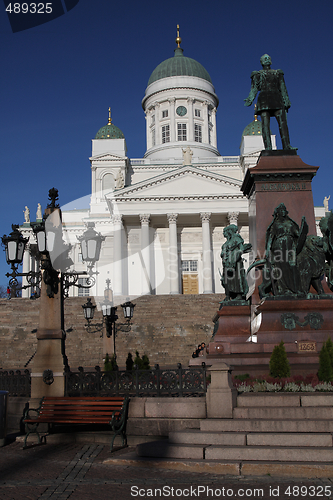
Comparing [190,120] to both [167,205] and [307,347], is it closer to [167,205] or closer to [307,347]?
[167,205]

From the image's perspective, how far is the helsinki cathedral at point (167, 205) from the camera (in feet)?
170

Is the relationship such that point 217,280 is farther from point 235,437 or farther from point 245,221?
point 235,437

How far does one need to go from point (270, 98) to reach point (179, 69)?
6459 centimetres

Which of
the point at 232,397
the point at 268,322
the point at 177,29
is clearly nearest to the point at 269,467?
the point at 232,397

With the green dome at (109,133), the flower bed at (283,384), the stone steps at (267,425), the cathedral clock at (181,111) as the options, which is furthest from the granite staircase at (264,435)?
the cathedral clock at (181,111)

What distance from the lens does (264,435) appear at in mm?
7324

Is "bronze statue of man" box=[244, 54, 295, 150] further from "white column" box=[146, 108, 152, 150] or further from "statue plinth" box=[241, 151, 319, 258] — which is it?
"white column" box=[146, 108, 152, 150]

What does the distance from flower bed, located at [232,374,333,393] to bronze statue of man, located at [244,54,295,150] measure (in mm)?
6481

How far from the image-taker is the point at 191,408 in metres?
8.65

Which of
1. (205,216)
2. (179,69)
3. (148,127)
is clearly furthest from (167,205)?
(179,69)

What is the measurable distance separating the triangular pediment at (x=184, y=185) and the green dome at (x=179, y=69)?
1086 inches

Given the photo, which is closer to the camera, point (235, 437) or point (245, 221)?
point (235, 437)

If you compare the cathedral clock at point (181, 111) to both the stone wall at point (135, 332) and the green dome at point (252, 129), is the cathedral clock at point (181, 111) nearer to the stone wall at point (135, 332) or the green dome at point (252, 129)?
the green dome at point (252, 129)

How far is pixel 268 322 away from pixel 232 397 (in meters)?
2.81
